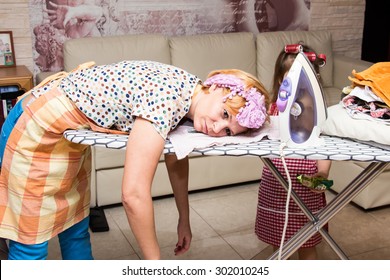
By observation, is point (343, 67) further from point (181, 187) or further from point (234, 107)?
point (234, 107)

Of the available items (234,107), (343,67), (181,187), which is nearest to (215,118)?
(234,107)

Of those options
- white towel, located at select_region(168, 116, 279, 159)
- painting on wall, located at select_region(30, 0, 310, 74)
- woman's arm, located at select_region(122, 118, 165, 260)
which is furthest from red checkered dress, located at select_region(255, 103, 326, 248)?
painting on wall, located at select_region(30, 0, 310, 74)

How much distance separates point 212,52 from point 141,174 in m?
2.34

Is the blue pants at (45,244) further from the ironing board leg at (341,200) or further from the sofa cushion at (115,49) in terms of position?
the sofa cushion at (115,49)

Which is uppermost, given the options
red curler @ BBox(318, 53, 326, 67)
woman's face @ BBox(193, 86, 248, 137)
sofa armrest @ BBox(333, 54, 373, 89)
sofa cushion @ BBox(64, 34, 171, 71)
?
red curler @ BBox(318, 53, 326, 67)

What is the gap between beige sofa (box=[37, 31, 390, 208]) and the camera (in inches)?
112

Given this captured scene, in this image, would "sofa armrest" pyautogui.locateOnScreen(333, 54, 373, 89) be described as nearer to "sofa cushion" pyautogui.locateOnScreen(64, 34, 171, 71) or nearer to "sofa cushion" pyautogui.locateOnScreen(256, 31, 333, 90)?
"sofa cushion" pyautogui.locateOnScreen(256, 31, 333, 90)

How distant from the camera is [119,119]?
146cm

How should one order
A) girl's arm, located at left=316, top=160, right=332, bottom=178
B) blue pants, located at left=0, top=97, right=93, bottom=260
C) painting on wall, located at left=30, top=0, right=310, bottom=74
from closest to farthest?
1. blue pants, located at left=0, top=97, right=93, bottom=260
2. girl's arm, located at left=316, top=160, right=332, bottom=178
3. painting on wall, located at left=30, top=0, right=310, bottom=74

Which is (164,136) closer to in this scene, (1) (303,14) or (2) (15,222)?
(2) (15,222)

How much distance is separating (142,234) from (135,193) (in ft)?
0.40

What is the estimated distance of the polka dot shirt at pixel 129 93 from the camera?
1.37 meters

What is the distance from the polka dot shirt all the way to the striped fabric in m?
0.05

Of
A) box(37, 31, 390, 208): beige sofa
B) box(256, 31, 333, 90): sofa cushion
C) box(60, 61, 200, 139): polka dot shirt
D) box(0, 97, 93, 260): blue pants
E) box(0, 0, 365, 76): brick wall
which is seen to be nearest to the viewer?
box(60, 61, 200, 139): polka dot shirt
